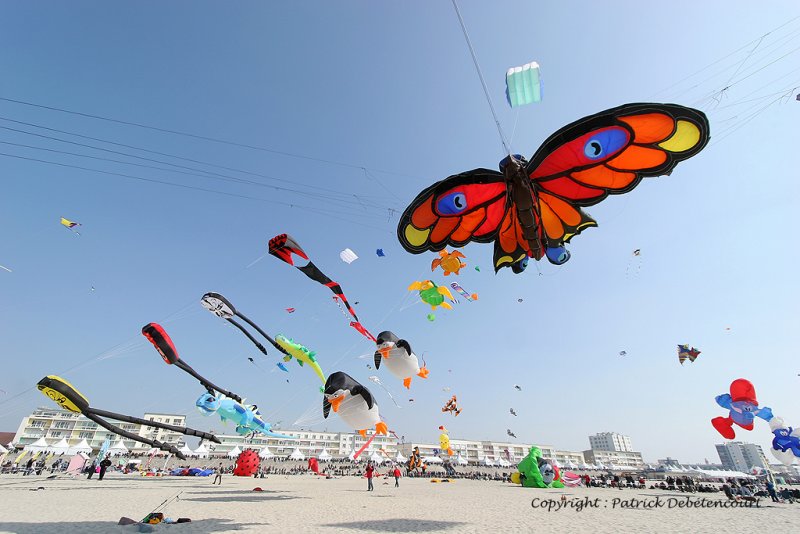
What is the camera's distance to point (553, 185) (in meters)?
7.05

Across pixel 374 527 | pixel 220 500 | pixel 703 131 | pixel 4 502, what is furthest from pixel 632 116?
pixel 4 502

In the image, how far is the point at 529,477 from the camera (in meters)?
23.5

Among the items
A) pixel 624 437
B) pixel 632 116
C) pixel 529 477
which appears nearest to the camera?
pixel 632 116

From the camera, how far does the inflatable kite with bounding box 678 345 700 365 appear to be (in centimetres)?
1908

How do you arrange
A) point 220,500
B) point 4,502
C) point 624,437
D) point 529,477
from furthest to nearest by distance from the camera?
1. point 624,437
2. point 529,477
3. point 220,500
4. point 4,502

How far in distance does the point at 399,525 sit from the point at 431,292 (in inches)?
247

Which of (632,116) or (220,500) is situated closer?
(632,116)

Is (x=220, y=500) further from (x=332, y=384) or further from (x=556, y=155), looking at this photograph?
(x=556, y=155)

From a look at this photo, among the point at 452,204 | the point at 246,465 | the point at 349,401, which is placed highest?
the point at 452,204

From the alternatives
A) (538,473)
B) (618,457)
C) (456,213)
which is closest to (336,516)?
(456,213)

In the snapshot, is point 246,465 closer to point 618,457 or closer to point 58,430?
point 58,430

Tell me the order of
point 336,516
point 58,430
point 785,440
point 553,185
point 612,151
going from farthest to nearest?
point 58,430, point 785,440, point 336,516, point 553,185, point 612,151

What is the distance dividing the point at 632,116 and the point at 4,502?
19.4 metres

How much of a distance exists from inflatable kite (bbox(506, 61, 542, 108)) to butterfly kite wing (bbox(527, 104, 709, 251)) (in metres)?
0.75
